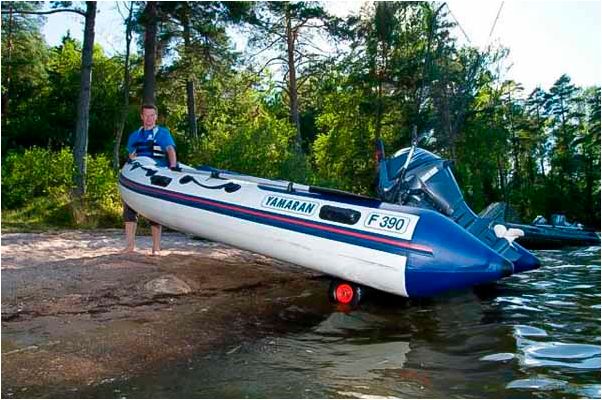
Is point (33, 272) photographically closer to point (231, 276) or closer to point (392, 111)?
point (231, 276)

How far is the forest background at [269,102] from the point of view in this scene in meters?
12.3

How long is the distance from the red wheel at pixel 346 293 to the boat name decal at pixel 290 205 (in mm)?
707

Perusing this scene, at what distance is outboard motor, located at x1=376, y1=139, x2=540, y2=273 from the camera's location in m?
5.48

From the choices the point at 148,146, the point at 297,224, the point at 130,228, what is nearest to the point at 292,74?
the point at 148,146

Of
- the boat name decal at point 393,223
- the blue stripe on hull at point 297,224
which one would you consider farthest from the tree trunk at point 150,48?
the boat name decal at point 393,223

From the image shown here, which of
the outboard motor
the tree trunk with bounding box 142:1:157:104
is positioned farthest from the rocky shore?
the tree trunk with bounding box 142:1:157:104

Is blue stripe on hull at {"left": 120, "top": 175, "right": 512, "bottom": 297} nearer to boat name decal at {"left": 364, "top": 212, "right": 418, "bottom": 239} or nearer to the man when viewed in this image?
boat name decal at {"left": 364, "top": 212, "right": 418, "bottom": 239}

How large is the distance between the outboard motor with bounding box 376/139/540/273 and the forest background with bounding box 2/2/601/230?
6.81 meters

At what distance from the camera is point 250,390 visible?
2.86m

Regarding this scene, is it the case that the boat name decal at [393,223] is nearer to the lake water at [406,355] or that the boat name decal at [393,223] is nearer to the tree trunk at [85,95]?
the lake water at [406,355]

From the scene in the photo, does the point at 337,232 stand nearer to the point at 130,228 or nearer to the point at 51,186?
the point at 130,228

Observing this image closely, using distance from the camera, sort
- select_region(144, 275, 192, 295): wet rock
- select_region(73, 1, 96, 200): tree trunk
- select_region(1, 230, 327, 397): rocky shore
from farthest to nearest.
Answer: select_region(73, 1, 96, 200): tree trunk → select_region(144, 275, 192, 295): wet rock → select_region(1, 230, 327, 397): rocky shore

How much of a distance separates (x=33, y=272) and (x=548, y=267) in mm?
7483

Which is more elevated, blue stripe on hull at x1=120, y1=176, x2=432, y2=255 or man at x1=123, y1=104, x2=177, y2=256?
man at x1=123, y1=104, x2=177, y2=256
